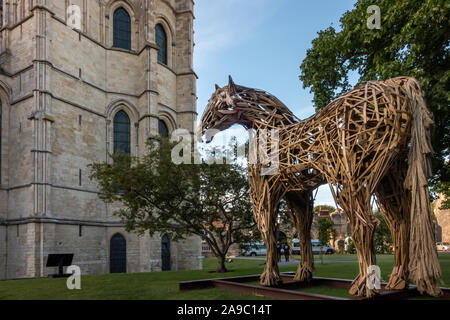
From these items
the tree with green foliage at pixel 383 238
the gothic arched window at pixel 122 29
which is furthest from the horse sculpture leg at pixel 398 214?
the tree with green foliage at pixel 383 238

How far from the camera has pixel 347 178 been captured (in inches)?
270

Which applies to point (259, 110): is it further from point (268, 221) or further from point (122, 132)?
point (122, 132)

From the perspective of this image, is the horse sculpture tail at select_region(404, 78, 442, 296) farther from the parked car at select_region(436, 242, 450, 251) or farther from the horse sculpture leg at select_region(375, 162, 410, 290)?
the parked car at select_region(436, 242, 450, 251)

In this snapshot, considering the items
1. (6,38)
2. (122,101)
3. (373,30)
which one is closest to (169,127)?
(122,101)

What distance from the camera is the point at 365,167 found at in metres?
6.84

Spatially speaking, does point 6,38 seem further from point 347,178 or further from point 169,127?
point 347,178

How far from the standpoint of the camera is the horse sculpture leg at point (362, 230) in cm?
663

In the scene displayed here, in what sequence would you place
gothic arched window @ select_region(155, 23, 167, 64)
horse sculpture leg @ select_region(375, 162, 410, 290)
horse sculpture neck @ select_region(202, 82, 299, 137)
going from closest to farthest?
horse sculpture leg @ select_region(375, 162, 410, 290) < horse sculpture neck @ select_region(202, 82, 299, 137) < gothic arched window @ select_region(155, 23, 167, 64)

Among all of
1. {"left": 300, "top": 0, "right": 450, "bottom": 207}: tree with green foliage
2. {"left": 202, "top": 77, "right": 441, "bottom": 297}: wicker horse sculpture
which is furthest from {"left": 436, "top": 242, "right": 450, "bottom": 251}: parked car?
{"left": 202, "top": 77, "right": 441, "bottom": 297}: wicker horse sculpture

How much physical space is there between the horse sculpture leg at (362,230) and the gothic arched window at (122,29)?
2666cm

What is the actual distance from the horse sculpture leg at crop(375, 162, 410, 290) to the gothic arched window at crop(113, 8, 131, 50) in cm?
2631

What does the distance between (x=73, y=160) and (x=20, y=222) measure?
4.75 meters

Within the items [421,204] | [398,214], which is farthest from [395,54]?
[421,204]

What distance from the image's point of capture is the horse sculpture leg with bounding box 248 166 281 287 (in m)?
8.73
